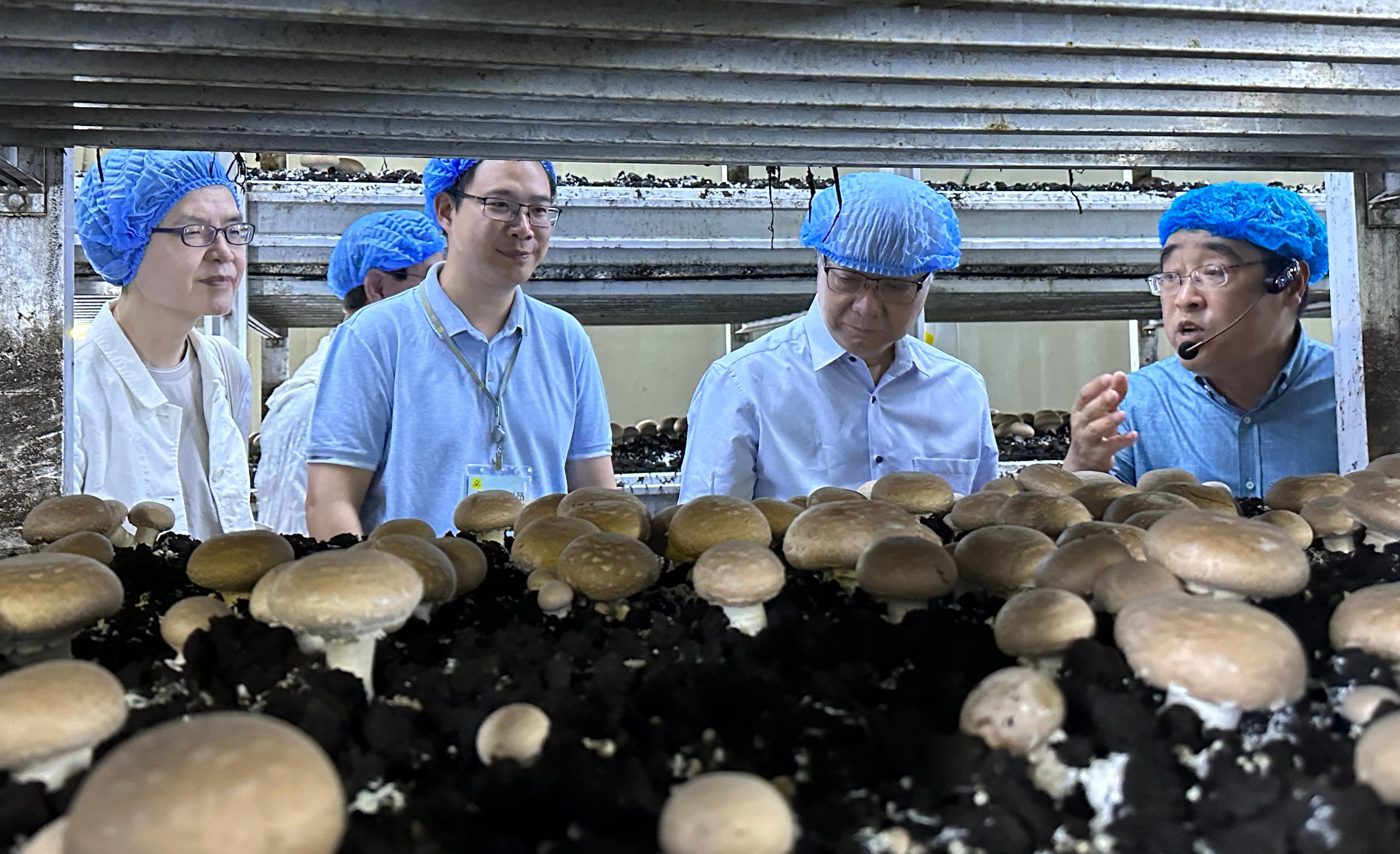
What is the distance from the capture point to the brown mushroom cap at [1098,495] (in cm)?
125

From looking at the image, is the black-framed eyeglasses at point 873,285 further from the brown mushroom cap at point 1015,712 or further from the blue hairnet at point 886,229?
the brown mushroom cap at point 1015,712

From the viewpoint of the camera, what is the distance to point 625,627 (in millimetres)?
901

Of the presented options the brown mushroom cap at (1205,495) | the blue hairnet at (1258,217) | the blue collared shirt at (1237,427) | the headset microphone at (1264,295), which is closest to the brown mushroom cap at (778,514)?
the brown mushroom cap at (1205,495)

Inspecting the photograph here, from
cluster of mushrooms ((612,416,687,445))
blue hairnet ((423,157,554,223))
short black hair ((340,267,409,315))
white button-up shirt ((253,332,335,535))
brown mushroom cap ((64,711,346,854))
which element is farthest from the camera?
cluster of mushrooms ((612,416,687,445))

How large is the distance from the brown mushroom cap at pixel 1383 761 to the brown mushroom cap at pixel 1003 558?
0.32 m

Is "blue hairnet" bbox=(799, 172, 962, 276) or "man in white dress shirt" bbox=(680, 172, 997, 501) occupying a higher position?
"blue hairnet" bbox=(799, 172, 962, 276)

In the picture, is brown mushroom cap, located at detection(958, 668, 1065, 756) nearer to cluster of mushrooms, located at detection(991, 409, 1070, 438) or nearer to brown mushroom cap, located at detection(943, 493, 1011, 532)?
brown mushroom cap, located at detection(943, 493, 1011, 532)

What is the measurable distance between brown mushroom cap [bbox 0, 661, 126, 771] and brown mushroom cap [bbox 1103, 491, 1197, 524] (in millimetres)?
972

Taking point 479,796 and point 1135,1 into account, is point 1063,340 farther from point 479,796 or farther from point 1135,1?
point 479,796

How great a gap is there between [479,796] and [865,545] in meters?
0.49

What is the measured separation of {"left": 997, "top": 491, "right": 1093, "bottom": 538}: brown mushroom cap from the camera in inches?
42.3

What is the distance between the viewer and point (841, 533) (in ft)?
3.11

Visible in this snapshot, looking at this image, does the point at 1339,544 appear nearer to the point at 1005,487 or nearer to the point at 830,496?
the point at 1005,487

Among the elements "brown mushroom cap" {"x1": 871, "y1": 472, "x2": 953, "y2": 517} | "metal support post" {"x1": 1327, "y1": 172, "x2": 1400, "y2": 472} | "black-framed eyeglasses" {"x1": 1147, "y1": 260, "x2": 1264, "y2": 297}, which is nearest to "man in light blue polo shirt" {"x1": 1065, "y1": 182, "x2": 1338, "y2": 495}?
"black-framed eyeglasses" {"x1": 1147, "y1": 260, "x2": 1264, "y2": 297}
